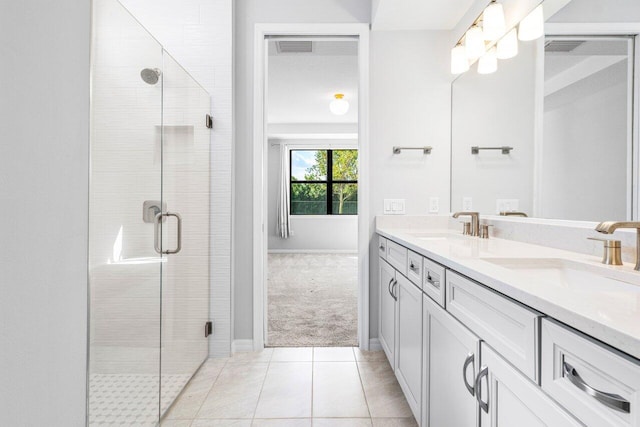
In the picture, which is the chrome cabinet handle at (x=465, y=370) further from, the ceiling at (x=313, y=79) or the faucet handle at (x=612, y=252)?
the ceiling at (x=313, y=79)

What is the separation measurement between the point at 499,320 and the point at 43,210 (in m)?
1.12

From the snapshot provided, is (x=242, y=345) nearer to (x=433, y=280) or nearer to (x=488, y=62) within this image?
(x=433, y=280)

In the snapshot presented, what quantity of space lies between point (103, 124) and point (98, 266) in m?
0.48

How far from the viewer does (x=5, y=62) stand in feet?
2.31

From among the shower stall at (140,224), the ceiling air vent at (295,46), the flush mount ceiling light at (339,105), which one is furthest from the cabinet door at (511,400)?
the flush mount ceiling light at (339,105)

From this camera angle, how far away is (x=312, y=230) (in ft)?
24.8

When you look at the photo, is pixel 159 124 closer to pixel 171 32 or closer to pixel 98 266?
pixel 98 266

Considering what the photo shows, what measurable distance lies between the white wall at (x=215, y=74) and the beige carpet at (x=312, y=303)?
0.54m

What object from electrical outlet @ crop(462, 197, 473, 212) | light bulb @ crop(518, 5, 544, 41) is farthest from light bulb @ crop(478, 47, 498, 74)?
electrical outlet @ crop(462, 197, 473, 212)

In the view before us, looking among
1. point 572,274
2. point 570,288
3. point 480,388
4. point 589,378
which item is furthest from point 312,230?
point 589,378

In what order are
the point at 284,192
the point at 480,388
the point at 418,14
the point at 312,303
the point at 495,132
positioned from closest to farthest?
the point at 480,388 < the point at 495,132 < the point at 418,14 < the point at 312,303 < the point at 284,192

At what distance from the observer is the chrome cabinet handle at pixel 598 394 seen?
0.52 metres

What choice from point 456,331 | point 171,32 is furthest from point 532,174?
point 171,32

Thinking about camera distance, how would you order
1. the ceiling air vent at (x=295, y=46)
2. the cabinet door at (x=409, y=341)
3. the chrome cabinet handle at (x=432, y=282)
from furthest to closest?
1. the ceiling air vent at (x=295, y=46)
2. the cabinet door at (x=409, y=341)
3. the chrome cabinet handle at (x=432, y=282)
